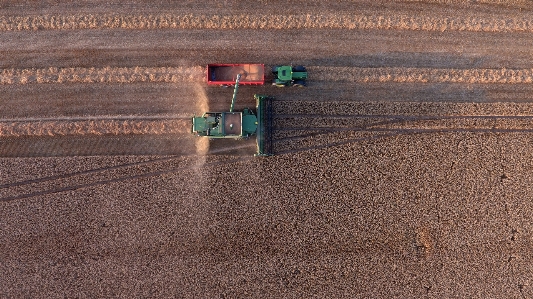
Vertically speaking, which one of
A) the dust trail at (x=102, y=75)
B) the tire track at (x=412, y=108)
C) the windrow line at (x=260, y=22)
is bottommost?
the tire track at (x=412, y=108)

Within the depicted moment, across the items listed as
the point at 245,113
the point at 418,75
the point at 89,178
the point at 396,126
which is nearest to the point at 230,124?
the point at 245,113

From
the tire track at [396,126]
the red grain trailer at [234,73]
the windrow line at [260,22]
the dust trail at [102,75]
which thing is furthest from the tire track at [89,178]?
the windrow line at [260,22]

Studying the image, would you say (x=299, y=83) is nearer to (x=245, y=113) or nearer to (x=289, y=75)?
(x=289, y=75)

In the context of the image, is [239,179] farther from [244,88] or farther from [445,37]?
[445,37]

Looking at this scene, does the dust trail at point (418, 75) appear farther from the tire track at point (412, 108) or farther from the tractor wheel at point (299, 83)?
the tire track at point (412, 108)

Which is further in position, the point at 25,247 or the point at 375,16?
the point at 375,16

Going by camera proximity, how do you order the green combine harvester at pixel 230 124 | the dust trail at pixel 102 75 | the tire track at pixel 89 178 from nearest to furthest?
the green combine harvester at pixel 230 124, the tire track at pixel 89 178, the dust trail at pixel 102 75

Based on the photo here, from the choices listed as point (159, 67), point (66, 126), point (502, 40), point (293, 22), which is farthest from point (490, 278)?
point (66, 126)
